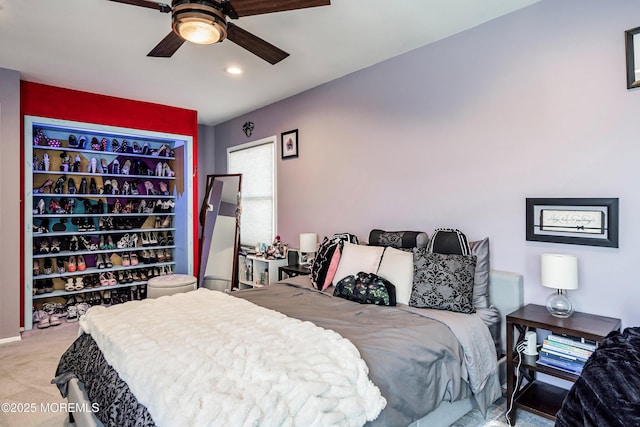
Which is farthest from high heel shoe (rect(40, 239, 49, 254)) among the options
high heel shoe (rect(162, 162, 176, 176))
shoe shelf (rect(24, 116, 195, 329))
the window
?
the window

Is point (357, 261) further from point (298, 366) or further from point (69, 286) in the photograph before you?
point (69, 286)

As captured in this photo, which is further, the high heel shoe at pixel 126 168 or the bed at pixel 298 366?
the high heel shoe at pixel 126 168

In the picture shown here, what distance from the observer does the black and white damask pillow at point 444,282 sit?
230cm

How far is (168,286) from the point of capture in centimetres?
405

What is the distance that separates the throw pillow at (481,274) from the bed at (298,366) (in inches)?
3.1

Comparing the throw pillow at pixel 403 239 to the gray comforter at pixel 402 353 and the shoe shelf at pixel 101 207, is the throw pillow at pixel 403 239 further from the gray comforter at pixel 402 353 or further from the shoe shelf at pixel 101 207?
the shoe shelf at pixel 101 207

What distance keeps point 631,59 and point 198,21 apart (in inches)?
94.5

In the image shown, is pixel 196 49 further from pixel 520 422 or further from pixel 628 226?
pixel 520 422

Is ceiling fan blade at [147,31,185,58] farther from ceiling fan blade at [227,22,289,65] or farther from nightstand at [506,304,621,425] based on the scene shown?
nightstand at [506,304,621,425]

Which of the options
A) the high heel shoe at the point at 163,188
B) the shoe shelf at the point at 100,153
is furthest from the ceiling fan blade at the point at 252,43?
the high heel shoe at the point at 163,188

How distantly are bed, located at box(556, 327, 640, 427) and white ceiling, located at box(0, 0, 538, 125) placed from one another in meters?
2.19

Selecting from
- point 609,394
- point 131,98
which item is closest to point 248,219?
point 131,98

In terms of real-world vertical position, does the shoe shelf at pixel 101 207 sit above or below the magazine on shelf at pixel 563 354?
above

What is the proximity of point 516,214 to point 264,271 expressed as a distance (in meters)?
2.92
